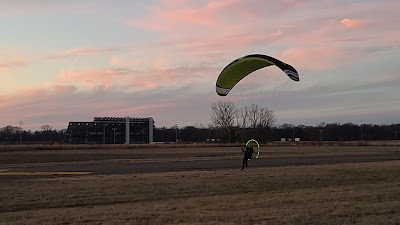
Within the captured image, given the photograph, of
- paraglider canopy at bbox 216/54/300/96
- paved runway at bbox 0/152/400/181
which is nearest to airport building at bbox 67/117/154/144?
paved runway at bbox 0/152/400/181

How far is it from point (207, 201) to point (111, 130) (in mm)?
149525

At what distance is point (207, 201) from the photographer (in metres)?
14.1

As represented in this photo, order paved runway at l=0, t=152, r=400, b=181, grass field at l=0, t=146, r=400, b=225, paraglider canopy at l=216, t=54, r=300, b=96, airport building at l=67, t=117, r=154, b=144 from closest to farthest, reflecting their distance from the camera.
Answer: grass field at l=0, t=146, r=400, b=225 < paraglider canopy at l=216, t=54, r=300, b=96 < paved runway at l=0, t=152, r=400, b=181 < airport building at l=67, t=117, r=154, b=144

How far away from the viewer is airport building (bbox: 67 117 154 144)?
160000 millimetres

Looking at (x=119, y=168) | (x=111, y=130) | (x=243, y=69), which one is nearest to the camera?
(x=243, y=69)

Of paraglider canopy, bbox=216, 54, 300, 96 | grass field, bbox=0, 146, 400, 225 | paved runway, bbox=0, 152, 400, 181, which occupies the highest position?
paraglider canopy, bbox=216, 54, 300, 96

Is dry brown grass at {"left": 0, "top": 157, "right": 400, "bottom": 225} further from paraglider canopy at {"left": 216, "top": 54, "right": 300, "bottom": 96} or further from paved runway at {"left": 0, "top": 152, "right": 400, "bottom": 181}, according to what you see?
paved runway at {"left": 0, "top": 152, "right": 400, "bottom": 181}

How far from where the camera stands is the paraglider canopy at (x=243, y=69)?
18.6 metres

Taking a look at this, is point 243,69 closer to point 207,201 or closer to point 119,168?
point 207,201

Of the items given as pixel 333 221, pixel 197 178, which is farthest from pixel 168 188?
pixel 333 221

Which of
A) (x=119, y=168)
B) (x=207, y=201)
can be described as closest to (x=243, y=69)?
(x=207, y=201)

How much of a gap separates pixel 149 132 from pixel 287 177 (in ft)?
462

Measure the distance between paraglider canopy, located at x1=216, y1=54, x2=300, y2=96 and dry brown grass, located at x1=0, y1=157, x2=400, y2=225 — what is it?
163 inches

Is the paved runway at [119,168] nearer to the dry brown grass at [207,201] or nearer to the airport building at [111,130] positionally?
the dry brown grass at [207,201]
